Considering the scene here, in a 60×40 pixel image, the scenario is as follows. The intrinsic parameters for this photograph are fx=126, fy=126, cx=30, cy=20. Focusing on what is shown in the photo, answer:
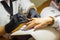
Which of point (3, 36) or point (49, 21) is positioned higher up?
point (49, 21)

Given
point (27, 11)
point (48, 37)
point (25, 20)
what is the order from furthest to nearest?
point (27, 11)
point (25, 20)
point (48, 37)

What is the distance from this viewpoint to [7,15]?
72 centimetres

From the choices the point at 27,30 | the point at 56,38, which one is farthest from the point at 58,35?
the point at 27,30

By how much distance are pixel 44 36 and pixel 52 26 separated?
68mm

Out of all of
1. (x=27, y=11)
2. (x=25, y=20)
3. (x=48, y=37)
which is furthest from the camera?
(x=27, y=11)

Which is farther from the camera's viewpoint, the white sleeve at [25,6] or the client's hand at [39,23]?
the white sleeve at [25,6]

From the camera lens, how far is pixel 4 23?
70cm

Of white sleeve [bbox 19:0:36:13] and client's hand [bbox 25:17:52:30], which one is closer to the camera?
client's hand [bbox 25:17:52:30]

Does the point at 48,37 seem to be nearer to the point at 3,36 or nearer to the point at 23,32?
the point at 23,32

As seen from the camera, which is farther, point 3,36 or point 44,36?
point 3,36

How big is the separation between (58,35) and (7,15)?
0.31 m

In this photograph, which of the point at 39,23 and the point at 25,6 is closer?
the point at 39,23

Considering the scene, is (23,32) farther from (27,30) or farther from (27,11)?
(27,11)

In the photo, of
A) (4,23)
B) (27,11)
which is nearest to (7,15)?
(4,23)
